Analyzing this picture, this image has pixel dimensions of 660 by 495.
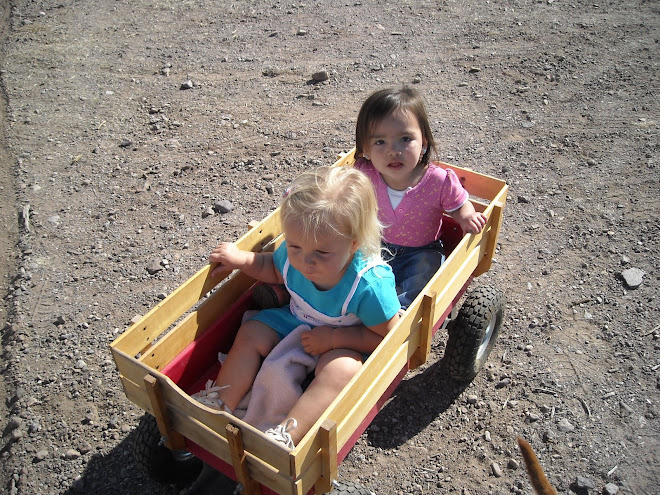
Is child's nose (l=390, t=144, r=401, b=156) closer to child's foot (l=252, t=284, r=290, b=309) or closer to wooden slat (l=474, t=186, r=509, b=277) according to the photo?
wooden slat (l=474, t=186, r=509, b=277)

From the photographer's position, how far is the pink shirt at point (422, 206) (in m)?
3.56

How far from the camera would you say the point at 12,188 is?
17.9 feet

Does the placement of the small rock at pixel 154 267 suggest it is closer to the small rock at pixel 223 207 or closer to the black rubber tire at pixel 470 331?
the small rock at pixel 223 207

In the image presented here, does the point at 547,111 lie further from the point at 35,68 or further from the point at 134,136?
the point at 35,68

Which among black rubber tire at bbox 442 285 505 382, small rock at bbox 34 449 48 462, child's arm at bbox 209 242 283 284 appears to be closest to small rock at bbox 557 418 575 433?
black rubber tire at bbox 442 285 505 382

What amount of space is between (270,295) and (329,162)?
262cm

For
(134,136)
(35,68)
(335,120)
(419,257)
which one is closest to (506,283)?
(419,257)

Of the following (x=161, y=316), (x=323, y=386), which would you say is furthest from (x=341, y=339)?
(x=161, y=316)

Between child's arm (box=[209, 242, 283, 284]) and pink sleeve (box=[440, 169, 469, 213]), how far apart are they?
3.56 feet

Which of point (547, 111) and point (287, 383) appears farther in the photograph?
point (547, 111)

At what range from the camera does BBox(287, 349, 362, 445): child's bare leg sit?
260cm

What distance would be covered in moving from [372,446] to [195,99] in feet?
14.8

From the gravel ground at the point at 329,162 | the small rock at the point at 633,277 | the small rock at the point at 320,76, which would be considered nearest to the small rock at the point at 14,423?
the gravel ground at the point at 329,162

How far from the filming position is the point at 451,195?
3535 mm
